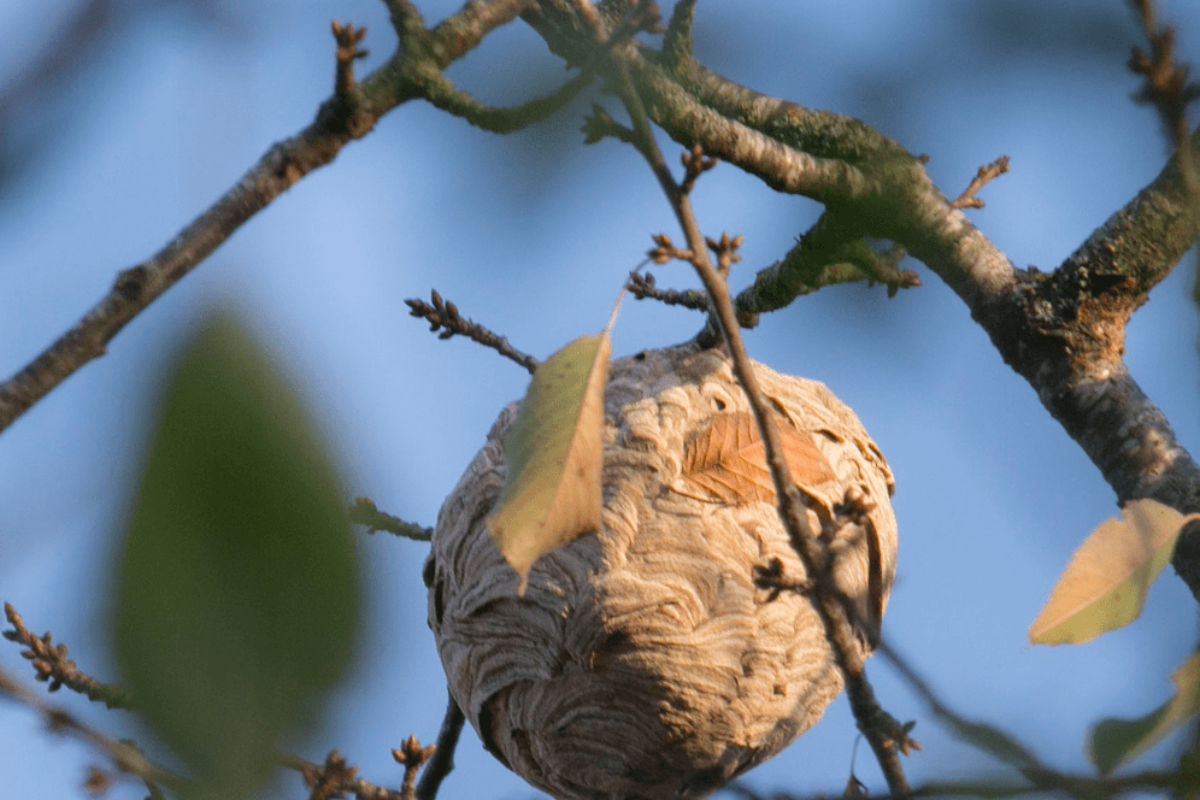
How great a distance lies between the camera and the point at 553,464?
1093 millimetres

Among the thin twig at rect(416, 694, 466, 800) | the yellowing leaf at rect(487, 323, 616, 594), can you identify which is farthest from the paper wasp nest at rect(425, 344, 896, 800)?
the yellowing leaf at rect(487, 323, 616, 594)

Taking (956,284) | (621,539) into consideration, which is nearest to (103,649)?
(621,539)

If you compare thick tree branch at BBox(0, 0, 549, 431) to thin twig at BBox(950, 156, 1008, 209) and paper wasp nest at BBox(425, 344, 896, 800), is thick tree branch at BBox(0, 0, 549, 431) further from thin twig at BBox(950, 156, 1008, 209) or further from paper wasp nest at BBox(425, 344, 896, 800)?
thin twig at BBox(950, 156, 1008, 209)

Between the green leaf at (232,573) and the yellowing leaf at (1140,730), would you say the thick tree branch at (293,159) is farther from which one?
the yellowing leaf at (1140,730)

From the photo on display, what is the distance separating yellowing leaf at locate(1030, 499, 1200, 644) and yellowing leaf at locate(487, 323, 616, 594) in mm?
556

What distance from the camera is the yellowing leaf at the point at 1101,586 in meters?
1.16

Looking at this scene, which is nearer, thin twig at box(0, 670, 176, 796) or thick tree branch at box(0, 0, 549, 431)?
thin twig at box(0, 670, 176, 796)

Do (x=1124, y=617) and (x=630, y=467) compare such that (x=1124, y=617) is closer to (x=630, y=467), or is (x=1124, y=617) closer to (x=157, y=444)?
(x=630, y=467)

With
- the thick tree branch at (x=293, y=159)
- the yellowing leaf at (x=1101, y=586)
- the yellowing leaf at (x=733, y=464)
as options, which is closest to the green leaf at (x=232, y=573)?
the thick tree branch at (x=293, y=159)

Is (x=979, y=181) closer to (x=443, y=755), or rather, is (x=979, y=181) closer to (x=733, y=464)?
(x=733, y=464)

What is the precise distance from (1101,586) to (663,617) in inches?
28.0

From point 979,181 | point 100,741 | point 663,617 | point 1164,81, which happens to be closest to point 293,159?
point 100,741

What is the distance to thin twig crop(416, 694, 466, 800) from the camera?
2.13 m

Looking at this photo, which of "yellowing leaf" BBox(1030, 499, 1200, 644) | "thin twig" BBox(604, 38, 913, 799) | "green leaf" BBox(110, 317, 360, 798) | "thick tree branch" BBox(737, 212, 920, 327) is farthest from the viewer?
"thick tree branch" BBox(737, 212, 920, 327)
